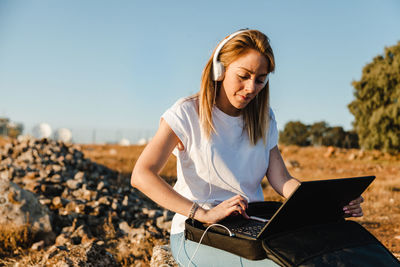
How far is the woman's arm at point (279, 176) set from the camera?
91.3 inches

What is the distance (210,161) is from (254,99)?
0.60 metres

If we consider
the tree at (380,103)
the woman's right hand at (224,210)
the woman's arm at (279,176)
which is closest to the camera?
the woman's right hand at (224,210)

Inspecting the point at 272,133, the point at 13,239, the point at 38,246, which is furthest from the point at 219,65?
the point at 13,239

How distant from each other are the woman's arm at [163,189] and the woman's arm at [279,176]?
2.25ft

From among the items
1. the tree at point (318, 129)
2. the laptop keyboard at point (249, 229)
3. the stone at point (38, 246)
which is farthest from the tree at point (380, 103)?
the tree at point (318, 129)

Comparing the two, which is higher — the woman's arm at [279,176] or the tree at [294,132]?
the woman's arm at [279,176]

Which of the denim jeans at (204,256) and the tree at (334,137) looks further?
the tree at (334,137)

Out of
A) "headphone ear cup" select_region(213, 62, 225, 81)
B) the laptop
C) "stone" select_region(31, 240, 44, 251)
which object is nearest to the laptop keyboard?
the laptop

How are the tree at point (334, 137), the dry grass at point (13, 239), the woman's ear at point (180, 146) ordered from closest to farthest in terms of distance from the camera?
the woman's ear at point (180, 146) → the dry grass at point (13, 239) → the tree at point (334, 137)

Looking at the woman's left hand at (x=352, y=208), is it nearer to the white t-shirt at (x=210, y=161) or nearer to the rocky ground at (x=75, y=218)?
the white t-shirt at (x=210, y=161)

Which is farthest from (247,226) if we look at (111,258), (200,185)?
(111,258)

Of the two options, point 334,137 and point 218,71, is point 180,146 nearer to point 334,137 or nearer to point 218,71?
point 218,71

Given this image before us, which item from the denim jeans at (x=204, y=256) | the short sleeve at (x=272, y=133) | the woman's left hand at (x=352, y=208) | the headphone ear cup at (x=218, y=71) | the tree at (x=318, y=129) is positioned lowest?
the tree at (x=318, y=129)

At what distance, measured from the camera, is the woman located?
189 cm
